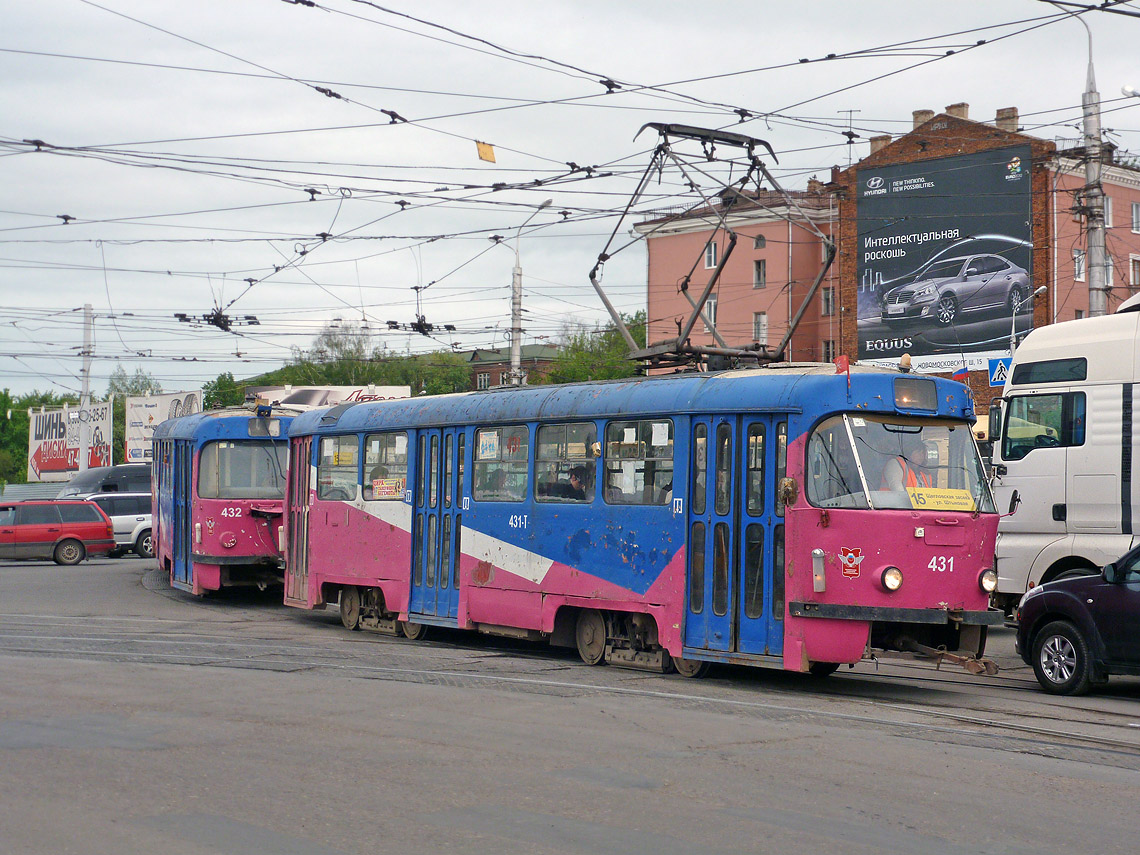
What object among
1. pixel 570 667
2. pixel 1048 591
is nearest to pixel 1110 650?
pixel 1048 591

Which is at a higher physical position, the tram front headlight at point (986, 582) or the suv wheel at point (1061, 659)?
the tram front headlight at point (986, 582)

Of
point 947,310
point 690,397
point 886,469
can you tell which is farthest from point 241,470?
point 947,310

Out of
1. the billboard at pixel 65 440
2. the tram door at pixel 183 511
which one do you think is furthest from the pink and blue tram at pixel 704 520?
the billboard at pixel 65 440

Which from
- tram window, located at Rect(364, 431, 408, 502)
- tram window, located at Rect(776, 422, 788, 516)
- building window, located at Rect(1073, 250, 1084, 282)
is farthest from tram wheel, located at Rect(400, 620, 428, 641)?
building window, located at Rect(1073, 250, 1084, 282)

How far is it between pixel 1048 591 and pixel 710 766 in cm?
562

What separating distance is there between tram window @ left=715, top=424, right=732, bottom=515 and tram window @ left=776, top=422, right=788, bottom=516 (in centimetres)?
52

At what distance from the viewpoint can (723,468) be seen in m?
11.5

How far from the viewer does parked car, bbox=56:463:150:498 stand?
131ft

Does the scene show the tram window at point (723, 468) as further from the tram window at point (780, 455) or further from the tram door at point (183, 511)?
the tram door at point (183, 511)

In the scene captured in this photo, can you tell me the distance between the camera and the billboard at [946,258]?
48.2 m

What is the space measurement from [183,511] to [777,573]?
13.0m

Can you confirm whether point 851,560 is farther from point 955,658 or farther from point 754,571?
point 955,658

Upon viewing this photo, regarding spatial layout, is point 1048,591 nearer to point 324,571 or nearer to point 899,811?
point 899,811

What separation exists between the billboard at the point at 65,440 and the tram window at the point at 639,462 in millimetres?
45274
